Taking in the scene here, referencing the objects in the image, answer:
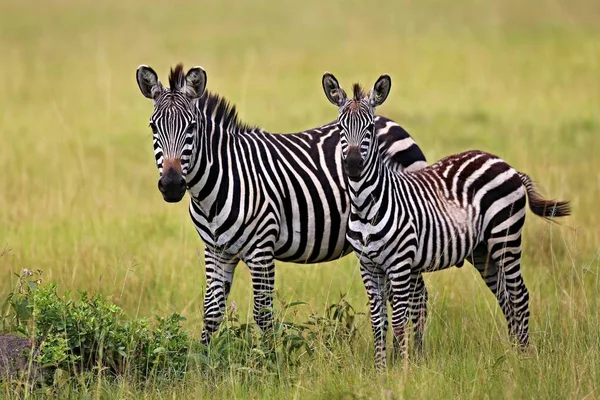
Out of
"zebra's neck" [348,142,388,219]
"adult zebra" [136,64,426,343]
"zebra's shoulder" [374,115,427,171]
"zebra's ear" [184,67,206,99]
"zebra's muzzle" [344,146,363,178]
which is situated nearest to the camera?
"zebra's muzzle" [344,146,363,178]

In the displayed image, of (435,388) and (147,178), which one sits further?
(147,178)

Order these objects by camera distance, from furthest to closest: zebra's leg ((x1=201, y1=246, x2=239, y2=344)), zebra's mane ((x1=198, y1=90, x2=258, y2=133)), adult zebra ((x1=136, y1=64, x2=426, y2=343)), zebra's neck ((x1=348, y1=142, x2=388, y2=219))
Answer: zebra's mane ((x1=198, y1=90, x2=258, y2=133)) → zebra's leg ((x1=201, y1=246, x2=239, y2=344)) → adult zebra ((x1=136, y1=64, x2=426, y2=343)) → zebra's neck ((x1=348, y1=142, x2=388, y2=219))

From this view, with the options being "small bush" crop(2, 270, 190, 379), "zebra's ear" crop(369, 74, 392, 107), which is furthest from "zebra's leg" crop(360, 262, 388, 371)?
"small bush" crop(2, 270, 190, 379)

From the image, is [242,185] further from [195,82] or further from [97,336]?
[97,336]

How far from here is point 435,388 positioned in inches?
240

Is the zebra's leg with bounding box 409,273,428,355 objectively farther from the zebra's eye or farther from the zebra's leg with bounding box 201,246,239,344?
A: the zebra's eye

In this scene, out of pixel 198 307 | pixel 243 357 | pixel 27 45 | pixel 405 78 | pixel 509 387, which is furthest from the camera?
pixel 27 45

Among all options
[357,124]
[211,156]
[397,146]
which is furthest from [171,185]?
[397,146]

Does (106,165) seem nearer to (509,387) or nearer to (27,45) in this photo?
(509,387)

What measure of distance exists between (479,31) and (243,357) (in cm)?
2232

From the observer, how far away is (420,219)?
724cm

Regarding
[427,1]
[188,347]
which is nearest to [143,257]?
[188,347]

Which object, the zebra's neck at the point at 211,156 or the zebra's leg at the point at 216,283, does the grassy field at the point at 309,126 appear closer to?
the zebra's leg at the point at 216,283

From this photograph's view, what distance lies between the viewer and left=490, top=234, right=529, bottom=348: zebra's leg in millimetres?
7560
